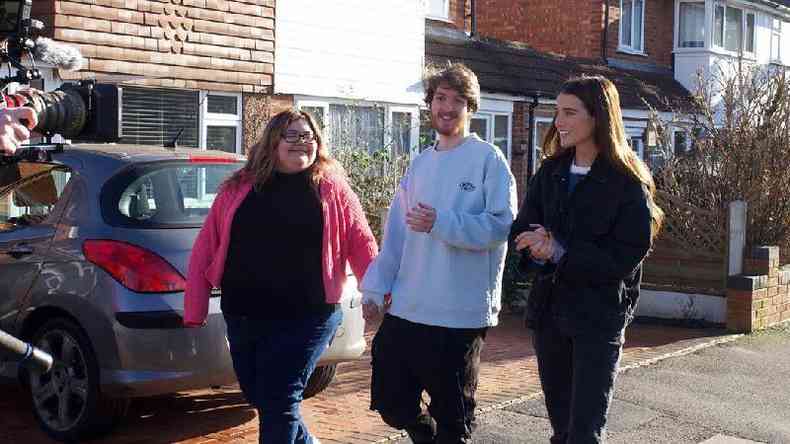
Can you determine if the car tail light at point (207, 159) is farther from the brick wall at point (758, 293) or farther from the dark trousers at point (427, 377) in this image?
the brick wall at point (758, 293)

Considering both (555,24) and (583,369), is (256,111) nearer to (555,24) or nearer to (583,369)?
(583,369)

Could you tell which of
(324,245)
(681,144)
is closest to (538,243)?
(324,245)

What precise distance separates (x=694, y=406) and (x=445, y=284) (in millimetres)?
3373

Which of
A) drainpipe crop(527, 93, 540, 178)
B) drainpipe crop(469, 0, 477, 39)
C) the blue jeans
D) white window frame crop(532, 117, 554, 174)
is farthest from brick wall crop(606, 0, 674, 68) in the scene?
the blue jeans

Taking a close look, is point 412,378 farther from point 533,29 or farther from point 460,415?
point 533,29

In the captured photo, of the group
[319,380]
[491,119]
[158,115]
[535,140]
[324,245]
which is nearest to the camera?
[324,245]

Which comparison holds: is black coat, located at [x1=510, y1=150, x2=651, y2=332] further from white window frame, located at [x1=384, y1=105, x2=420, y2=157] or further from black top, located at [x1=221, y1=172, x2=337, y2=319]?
white window frame, located at [x1=384, y1=105, x2=420, y2=157]

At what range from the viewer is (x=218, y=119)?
13.5m

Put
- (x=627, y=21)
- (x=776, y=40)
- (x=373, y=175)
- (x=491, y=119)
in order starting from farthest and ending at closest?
(x=776, y=40)
(x=627, y=21)
(x=491, y=119)
(x=373, y=175)

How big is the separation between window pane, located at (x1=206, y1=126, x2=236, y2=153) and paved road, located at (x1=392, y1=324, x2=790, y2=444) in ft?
21.3

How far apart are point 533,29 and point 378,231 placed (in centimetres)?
1356

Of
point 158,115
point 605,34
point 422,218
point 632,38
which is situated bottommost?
point 422,218

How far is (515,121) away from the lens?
19.5 meters

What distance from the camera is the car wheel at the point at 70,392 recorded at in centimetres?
589
